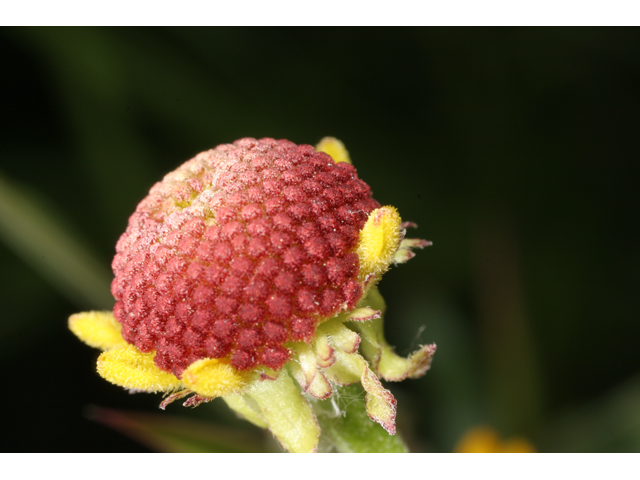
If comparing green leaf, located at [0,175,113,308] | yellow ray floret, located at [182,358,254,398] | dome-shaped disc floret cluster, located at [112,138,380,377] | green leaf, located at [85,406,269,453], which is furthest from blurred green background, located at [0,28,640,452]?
yellow ray floret, located at [182,358,254,398]

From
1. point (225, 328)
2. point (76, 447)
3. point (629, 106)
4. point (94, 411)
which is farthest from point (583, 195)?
point (76, 447)

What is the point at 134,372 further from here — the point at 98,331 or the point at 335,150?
the point at 335,150

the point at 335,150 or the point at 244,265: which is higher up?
the point at 335,150

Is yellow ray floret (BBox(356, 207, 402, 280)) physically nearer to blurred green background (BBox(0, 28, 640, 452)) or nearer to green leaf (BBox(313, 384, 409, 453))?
green leaf (BBox(313, 384, 409, 453))

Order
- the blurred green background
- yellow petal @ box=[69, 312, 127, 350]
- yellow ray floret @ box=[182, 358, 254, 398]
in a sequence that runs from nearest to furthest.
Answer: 1. yellow ray floret @ box=[182, 358, 254, 398]
2. yellow petal @ box=[69, 312, 127, 350]
3. the blurred green background

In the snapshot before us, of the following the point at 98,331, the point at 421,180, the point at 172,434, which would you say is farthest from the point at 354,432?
the point at 421,180

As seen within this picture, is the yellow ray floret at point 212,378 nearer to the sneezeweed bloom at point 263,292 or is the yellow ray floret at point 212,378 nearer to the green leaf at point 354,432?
the sneezeweed bloom at point 263,292

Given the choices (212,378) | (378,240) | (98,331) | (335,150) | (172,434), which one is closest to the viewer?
(212,378)
